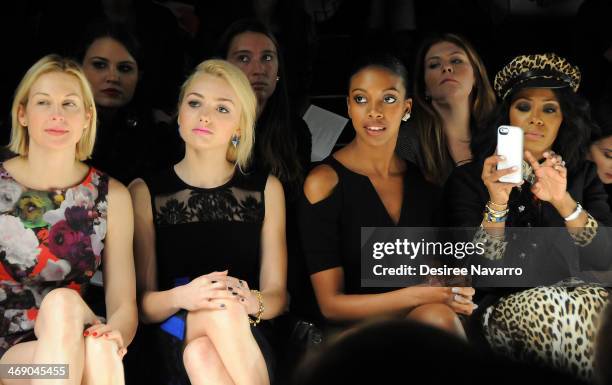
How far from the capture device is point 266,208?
2.95 metres

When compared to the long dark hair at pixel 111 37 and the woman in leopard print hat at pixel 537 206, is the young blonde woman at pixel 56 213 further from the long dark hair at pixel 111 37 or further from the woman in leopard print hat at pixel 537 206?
the woman in leopard print hat at pixel 537 206

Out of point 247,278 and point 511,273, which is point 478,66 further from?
point 247,278

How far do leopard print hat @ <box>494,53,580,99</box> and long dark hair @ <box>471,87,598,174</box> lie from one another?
0.11 ft

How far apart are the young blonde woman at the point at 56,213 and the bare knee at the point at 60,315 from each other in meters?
0.19

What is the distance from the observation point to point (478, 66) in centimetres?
337

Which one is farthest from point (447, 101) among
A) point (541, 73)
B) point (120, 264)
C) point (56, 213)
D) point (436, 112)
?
point (56, 213)

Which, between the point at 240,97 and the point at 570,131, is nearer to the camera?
the point at 240,97

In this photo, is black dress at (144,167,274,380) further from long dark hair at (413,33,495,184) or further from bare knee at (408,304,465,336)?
long dark hair at (413,33,495,184)

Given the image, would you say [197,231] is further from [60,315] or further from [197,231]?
[60,315]

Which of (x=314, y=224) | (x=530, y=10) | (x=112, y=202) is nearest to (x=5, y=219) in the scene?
(x=112, y=202)

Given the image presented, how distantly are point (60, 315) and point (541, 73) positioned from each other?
1984 millimetres

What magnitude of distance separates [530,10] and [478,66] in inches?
18.0

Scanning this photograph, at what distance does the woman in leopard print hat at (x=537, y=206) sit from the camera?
281cm

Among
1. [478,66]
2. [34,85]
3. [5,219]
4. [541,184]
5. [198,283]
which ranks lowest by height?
[198,283]
